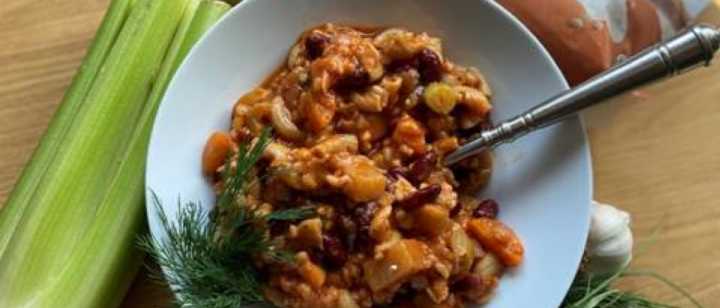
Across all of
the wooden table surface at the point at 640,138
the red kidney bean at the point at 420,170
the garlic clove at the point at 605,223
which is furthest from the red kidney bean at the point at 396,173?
the wooden table surface at the point at 640,138

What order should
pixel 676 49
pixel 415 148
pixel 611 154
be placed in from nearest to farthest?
pixel 676 49 → pixel 415 148 → pixel 611 154

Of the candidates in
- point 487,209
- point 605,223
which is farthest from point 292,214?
point 605,223

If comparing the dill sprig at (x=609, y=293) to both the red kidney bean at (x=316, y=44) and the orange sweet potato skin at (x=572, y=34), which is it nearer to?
the orange sweet potato skin at (x=572, y=34)

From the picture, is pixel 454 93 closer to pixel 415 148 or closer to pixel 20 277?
pixel 415 148

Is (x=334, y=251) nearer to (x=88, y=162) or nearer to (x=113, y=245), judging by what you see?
(x=113, y=245)

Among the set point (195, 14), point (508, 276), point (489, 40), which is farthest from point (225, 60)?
point (508, 276)

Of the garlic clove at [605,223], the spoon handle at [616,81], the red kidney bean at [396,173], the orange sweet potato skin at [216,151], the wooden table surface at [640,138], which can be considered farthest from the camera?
the wooden table surface at [640,138]
